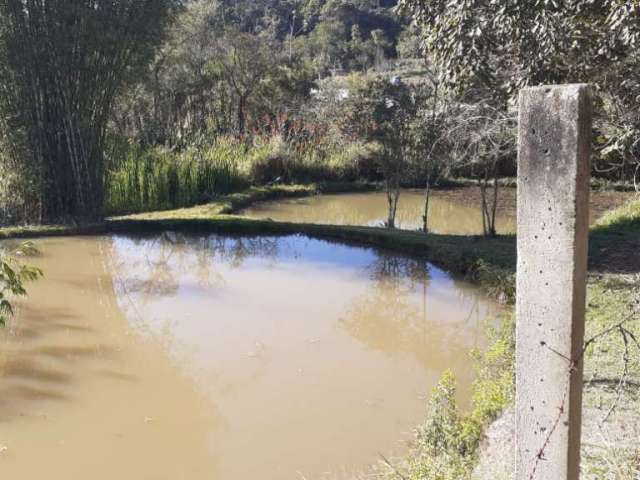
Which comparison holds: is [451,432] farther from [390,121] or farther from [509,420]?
[390,121]

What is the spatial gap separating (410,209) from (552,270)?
33.7 feet

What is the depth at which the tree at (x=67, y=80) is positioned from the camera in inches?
312

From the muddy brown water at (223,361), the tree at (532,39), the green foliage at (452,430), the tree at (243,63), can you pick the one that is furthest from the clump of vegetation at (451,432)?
the tree at (243,63)

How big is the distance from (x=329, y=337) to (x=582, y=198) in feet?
11.8

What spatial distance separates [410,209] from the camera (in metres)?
11.8

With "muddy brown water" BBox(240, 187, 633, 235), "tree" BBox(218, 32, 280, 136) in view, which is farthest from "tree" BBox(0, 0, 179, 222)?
"tree" BBox(218, 32, 280, 136)

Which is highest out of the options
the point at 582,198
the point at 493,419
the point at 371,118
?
the point at 371,118

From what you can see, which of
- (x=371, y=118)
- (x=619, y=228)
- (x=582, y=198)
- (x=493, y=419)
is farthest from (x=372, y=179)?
(x=582, y=198)

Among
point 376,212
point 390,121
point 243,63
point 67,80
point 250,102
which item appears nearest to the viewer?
point 67,80

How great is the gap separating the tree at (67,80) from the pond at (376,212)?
2877 mm

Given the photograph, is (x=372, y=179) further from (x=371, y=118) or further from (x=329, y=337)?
(x=329, y=337)

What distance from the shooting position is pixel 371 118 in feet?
30.2

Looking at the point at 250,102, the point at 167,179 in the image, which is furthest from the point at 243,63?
the point at 167,179

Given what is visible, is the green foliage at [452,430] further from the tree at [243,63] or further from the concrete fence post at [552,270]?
the tree at [243,63]
